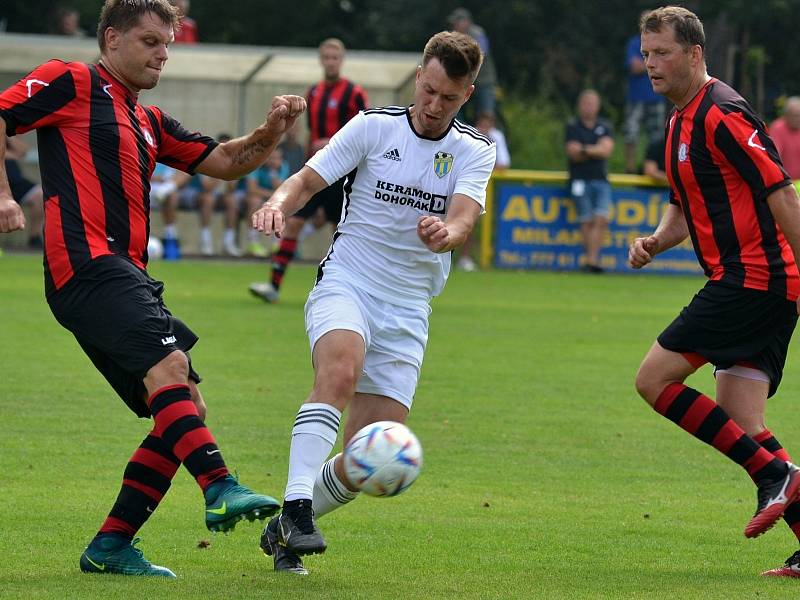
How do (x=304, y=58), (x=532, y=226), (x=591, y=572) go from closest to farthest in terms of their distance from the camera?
1. (x=591, y=572)
2. (x=532, y=226)
3. (x=304, y=58)

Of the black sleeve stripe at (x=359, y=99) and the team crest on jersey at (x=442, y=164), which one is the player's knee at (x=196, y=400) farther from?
the black sleeve stripe at (x=359, y=99)

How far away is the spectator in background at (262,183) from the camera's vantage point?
22125 millimetres

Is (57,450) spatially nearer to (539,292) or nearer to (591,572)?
(591,572)

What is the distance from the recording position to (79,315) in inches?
222

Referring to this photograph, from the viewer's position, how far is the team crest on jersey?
640 centimetres

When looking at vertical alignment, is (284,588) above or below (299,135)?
above

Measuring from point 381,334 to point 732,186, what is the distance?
1.57m

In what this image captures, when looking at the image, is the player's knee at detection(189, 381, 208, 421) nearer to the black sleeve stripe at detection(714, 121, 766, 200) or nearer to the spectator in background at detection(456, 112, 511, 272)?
the black sleeve stripe at detection(714, 121, 766, 200)

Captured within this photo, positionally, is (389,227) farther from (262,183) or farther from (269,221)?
(262,183)

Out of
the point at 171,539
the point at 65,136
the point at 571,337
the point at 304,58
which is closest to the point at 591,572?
the point at 171,539

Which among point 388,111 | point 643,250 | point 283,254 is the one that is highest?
point 388,111

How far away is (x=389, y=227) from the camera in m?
6.39

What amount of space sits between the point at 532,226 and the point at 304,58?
4.83 m

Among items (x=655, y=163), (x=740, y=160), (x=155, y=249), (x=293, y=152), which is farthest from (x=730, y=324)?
(x=293, y=152)
